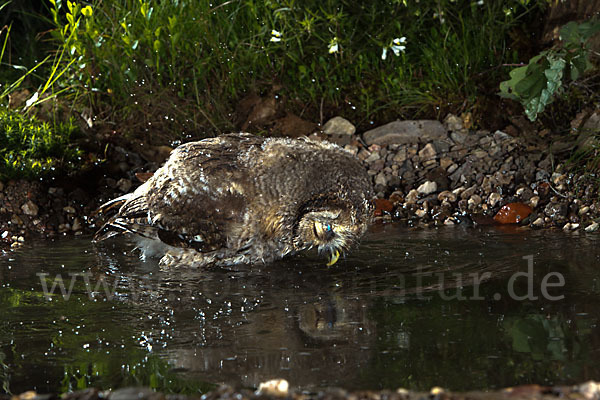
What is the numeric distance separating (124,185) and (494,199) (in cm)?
297

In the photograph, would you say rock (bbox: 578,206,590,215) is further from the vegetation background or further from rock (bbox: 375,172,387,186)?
rock (bbox: 375,172,387,186)

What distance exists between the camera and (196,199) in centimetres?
463

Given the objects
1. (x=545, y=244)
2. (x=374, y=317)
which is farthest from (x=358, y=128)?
(x=374, y=317)

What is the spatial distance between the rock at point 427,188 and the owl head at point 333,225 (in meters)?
1.62

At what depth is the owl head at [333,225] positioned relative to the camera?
427 centimetres

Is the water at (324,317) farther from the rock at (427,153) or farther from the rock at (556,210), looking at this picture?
the rock at (427,153)

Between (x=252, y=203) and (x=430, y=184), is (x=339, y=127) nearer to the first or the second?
(x=430, y=184)

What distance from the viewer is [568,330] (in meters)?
3.22

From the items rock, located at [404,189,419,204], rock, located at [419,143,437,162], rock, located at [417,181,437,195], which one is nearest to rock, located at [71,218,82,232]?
rock, located at [404,189,419,204]

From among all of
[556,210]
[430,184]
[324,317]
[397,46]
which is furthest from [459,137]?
[324,317]

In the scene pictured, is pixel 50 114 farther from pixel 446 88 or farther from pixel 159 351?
pixel 159 351

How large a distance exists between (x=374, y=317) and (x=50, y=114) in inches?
165

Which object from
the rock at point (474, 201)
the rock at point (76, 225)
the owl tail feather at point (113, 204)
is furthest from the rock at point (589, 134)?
the rock at point (76, 225)

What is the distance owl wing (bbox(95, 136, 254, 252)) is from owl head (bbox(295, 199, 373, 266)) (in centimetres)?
40
